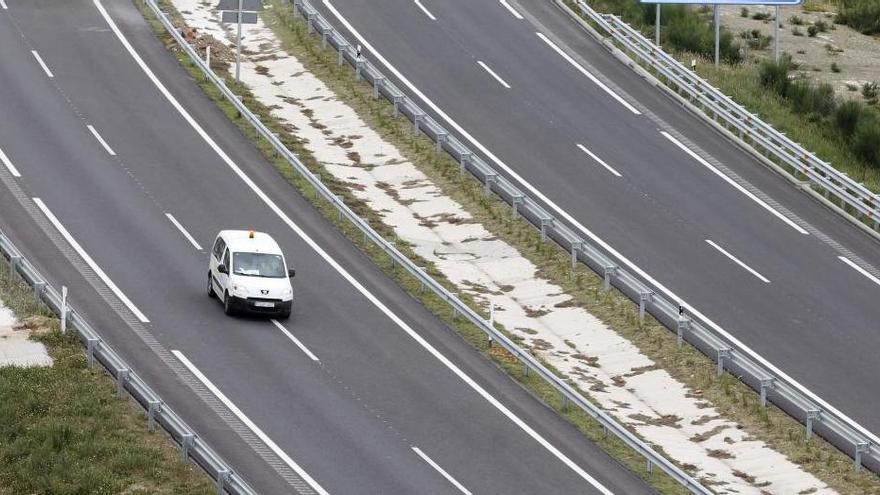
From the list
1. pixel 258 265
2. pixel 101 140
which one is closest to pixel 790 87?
pixel 101 140

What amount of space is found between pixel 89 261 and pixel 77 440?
10.6 metres

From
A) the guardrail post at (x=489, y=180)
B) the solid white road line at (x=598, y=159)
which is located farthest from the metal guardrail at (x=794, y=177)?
the guardrail post at (x=489, y=180)

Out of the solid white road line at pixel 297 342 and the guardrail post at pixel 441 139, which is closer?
the solid white road line at pixel 297 342

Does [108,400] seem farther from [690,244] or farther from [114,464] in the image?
[690,244]

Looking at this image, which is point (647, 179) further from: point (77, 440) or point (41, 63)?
point (77, 440)

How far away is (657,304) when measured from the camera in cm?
3888

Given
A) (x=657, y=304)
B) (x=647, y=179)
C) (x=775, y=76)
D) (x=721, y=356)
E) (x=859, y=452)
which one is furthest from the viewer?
(x=775, y=76)

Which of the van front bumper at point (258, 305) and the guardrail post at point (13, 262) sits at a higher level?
the guardrail post at point (13, 262)

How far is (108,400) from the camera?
103 ft

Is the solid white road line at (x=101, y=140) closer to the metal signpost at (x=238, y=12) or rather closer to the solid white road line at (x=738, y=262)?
the metal signpost at (x=238, y=12)

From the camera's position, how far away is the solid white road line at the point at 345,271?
32594mm

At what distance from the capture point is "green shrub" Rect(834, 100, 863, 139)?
53562mm

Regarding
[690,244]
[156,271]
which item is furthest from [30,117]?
[690,244]

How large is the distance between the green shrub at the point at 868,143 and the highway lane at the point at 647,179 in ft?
13.7
